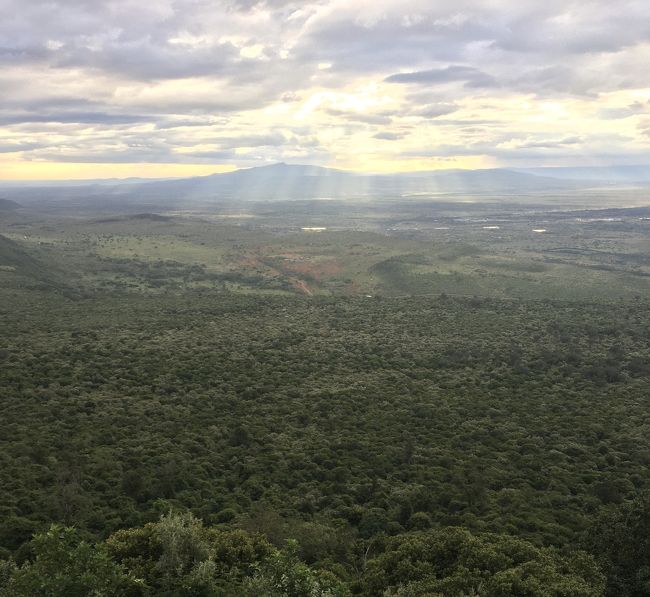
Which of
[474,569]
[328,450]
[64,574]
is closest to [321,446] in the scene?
[328,450]

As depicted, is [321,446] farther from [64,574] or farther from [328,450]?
[64,574]

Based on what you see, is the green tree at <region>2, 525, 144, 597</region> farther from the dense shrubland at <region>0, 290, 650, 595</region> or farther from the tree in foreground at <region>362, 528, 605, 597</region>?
the tree in foreground at <region>362, 528, 605, 597</region>

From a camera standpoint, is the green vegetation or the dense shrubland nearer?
the green vegetation

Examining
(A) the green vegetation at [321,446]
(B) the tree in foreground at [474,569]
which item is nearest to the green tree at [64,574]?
(A) the green vegetation at [321,446]

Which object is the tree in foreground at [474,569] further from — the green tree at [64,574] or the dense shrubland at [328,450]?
the green tree at [64,574]

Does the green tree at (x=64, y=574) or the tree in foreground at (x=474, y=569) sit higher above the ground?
the green tree at (x=64, y=574)

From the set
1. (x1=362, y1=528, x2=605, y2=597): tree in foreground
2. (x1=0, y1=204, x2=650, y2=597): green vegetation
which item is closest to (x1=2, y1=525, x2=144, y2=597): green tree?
(x1=0, y1=204, x2=650, y2=597): green vegetation

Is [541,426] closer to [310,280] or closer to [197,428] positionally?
[197,428]

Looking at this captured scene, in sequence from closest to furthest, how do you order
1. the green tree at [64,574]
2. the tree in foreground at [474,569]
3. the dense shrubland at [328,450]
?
the green tree at [64,574]
the tree in foreground at [474,569]
the dense shrubland at [328,450]
